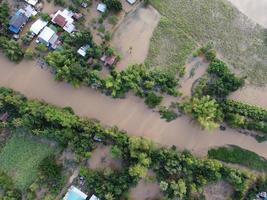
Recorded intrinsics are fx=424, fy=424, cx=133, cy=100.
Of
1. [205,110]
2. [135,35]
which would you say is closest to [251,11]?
[205,110]

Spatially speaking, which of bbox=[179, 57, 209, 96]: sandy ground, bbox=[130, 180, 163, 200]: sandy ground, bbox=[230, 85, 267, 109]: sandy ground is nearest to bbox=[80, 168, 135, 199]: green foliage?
bbox=[130, 180, 163, 200]: sandy ground

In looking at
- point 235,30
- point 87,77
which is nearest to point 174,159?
point 87,77

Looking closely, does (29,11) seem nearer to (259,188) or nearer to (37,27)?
(37,27)

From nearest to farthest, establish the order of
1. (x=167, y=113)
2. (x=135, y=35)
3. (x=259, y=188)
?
(x=259, y=188) → (x=167, y=113) → (x=135, y=35)

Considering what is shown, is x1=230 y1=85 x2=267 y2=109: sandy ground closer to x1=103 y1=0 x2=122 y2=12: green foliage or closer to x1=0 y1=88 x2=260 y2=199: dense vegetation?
x1=0 y1=88 x2=260 y2=199: dense vegetation

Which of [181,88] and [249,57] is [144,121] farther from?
[249,57]

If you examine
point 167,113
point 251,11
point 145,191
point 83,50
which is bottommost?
point 145,191
